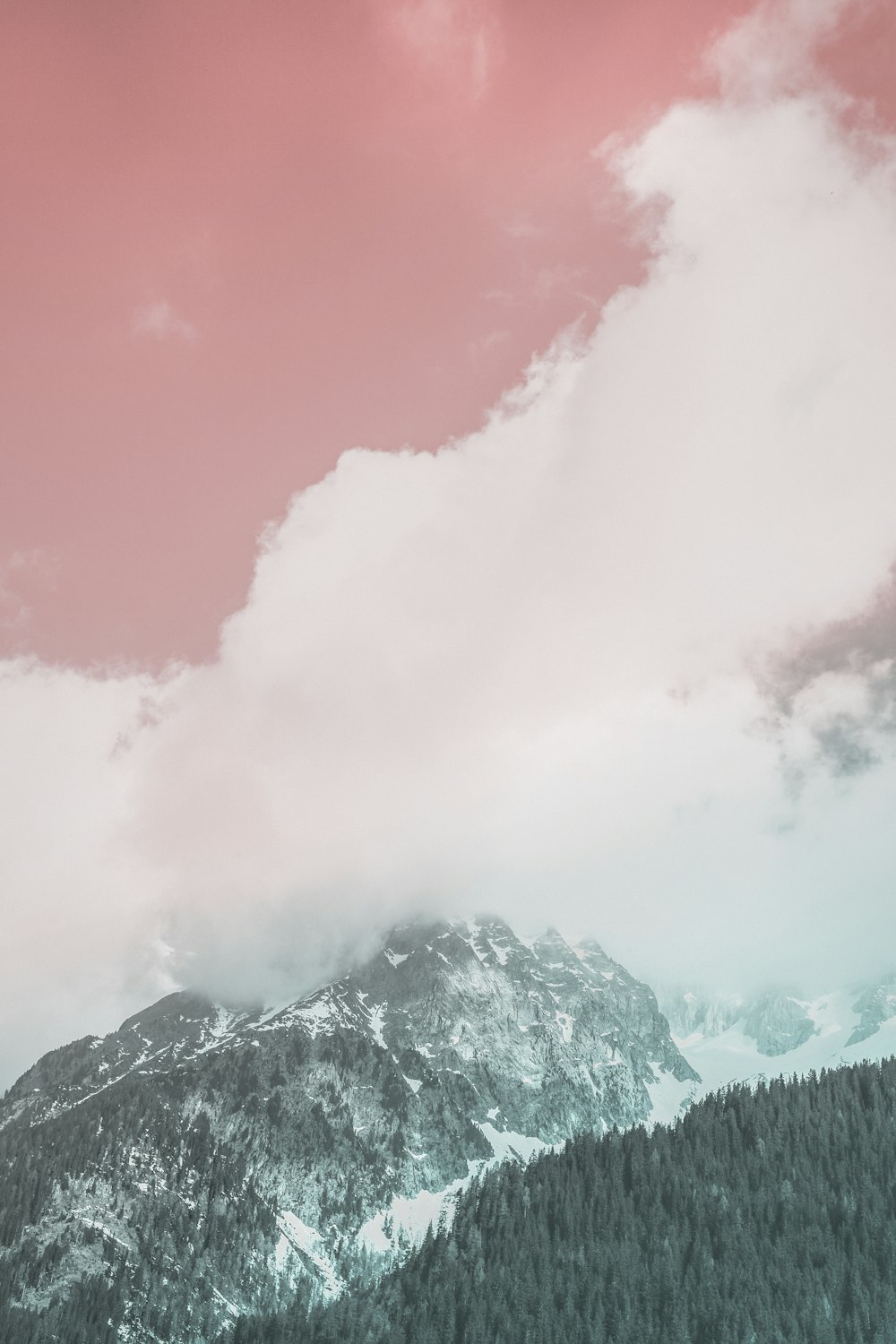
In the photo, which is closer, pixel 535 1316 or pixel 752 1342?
pixel 752 1342

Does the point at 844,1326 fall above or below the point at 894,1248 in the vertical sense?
below

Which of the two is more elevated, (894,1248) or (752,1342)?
(894,1248)

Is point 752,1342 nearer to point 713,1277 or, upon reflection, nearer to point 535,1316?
point 713,1277

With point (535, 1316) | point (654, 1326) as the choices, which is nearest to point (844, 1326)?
point (654, 1326)

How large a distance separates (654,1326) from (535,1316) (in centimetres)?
2545

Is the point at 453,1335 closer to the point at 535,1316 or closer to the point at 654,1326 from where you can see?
the point at 535,1316

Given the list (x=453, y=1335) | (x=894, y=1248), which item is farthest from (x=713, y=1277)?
(x=453, y=1335)

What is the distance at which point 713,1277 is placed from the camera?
7776 inches

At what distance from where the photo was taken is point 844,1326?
593ft

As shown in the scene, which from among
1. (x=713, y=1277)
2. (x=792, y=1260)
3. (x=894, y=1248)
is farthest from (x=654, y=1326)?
(x=894, y=1248)

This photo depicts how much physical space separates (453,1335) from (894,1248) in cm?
9835

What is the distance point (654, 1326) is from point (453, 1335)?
43.7 metres

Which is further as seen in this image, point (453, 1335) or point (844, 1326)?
point (453, 1335)

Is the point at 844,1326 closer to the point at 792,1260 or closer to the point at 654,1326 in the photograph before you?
the point at 792,1260
